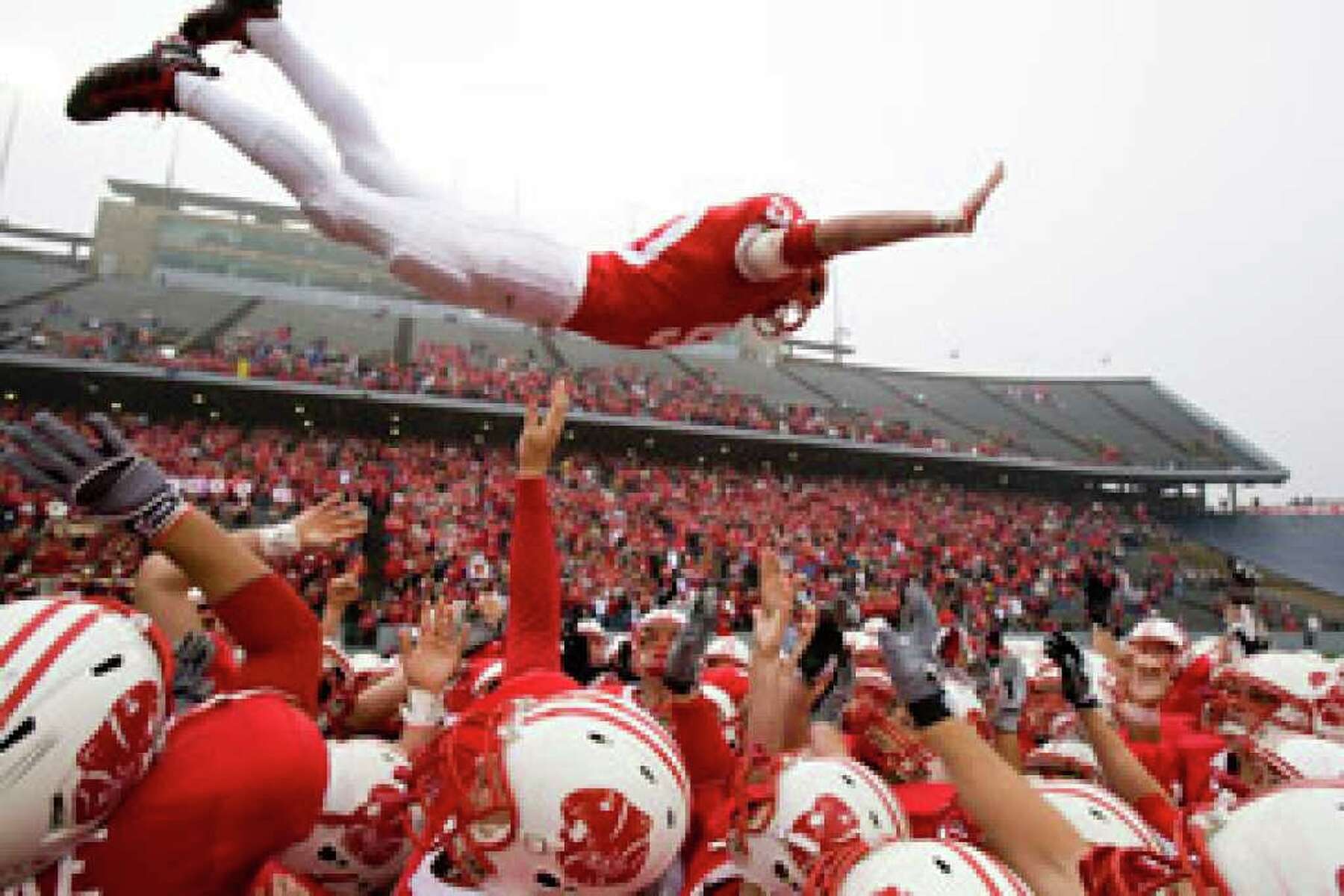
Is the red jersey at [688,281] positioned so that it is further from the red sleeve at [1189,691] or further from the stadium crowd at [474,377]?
the stadium crowd at [474,377]

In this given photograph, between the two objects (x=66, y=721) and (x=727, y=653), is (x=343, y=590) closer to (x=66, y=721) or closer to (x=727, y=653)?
(x=66, y=721)

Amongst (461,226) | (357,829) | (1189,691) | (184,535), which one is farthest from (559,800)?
(1189,691)

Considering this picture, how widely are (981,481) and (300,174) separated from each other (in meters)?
32.0

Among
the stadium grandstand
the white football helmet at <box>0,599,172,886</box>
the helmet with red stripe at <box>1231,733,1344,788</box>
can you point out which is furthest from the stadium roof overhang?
the white football helmet at <box>0,599,172,886</box>

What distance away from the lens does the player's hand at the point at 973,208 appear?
2.95 metres

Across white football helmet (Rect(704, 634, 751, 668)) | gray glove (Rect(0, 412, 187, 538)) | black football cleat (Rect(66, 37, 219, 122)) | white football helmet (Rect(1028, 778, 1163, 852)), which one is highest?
black football cleat (Rect(66, 37, 219, 122))

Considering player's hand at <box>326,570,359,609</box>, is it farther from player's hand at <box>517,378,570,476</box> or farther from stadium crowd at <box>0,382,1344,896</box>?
player's hand at <box>517,378,570,476</box>

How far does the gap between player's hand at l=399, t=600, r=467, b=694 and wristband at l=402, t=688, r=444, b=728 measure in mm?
19

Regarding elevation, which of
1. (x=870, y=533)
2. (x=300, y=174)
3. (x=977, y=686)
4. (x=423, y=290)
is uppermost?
(x=300, y=174)

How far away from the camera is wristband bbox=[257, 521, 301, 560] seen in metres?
2.74

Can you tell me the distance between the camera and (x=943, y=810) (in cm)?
249

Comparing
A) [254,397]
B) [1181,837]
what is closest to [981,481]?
[254,397]

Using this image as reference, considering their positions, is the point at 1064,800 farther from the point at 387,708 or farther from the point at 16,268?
the point at 16,268

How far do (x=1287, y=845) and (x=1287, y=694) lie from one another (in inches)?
101
